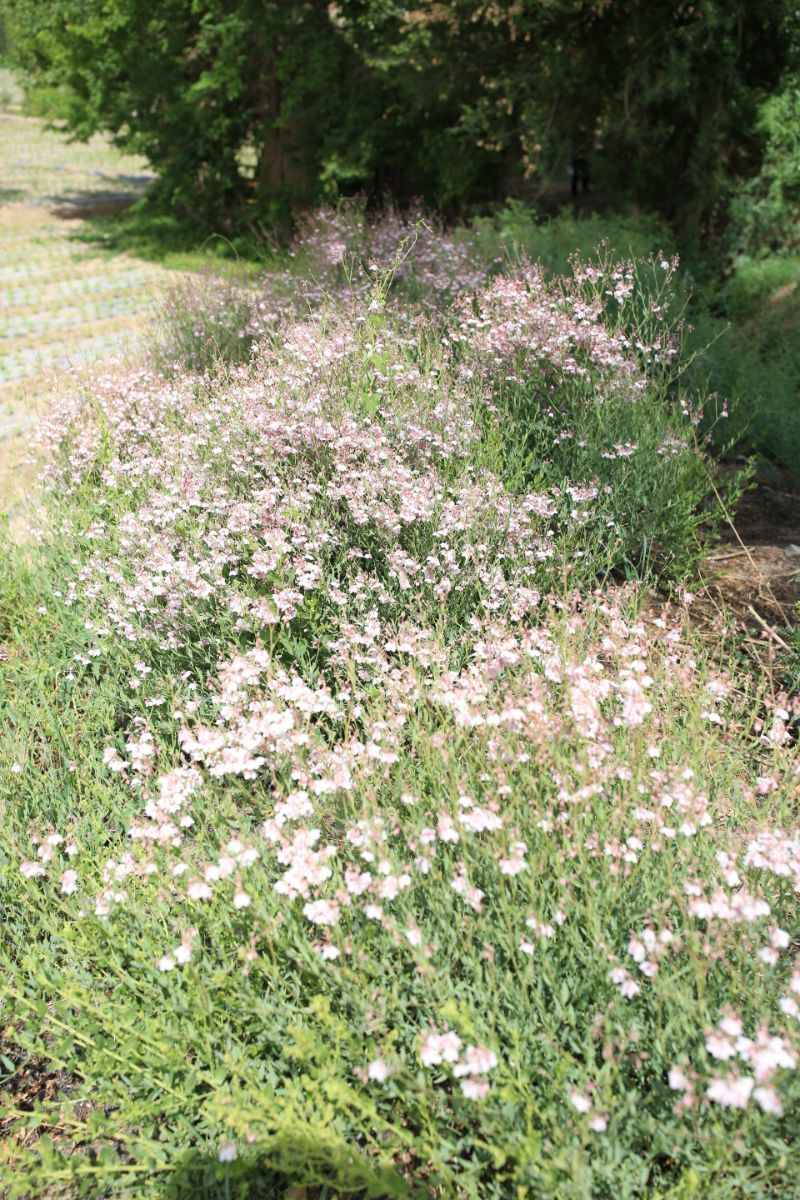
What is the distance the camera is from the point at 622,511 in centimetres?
432

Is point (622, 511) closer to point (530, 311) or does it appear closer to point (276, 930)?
point (530, 311)

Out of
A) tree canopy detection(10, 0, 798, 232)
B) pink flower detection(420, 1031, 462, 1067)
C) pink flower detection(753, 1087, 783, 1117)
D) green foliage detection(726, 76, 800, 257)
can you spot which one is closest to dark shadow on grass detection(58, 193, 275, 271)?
tree canopy detection(10, 0, 798, 232)

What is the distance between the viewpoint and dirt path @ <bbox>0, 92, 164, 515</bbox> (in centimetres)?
736

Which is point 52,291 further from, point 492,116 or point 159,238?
point 492,116

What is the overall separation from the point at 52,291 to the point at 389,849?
41.1 feet

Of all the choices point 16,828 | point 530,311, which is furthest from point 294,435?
point 16,828

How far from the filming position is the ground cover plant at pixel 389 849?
189cm

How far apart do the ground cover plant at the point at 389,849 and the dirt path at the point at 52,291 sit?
2.63 meters

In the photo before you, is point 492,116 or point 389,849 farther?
point 492,116

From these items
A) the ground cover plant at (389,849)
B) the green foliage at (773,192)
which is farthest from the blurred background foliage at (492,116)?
the ground cover plant at (389,849)

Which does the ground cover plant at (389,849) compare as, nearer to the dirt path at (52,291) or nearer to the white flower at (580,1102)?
the white flower at (580,1102)

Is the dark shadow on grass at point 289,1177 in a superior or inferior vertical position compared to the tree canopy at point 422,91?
inferior

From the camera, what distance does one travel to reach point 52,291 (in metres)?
12.9

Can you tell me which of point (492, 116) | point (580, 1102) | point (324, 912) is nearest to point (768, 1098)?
point (580, 1102)
